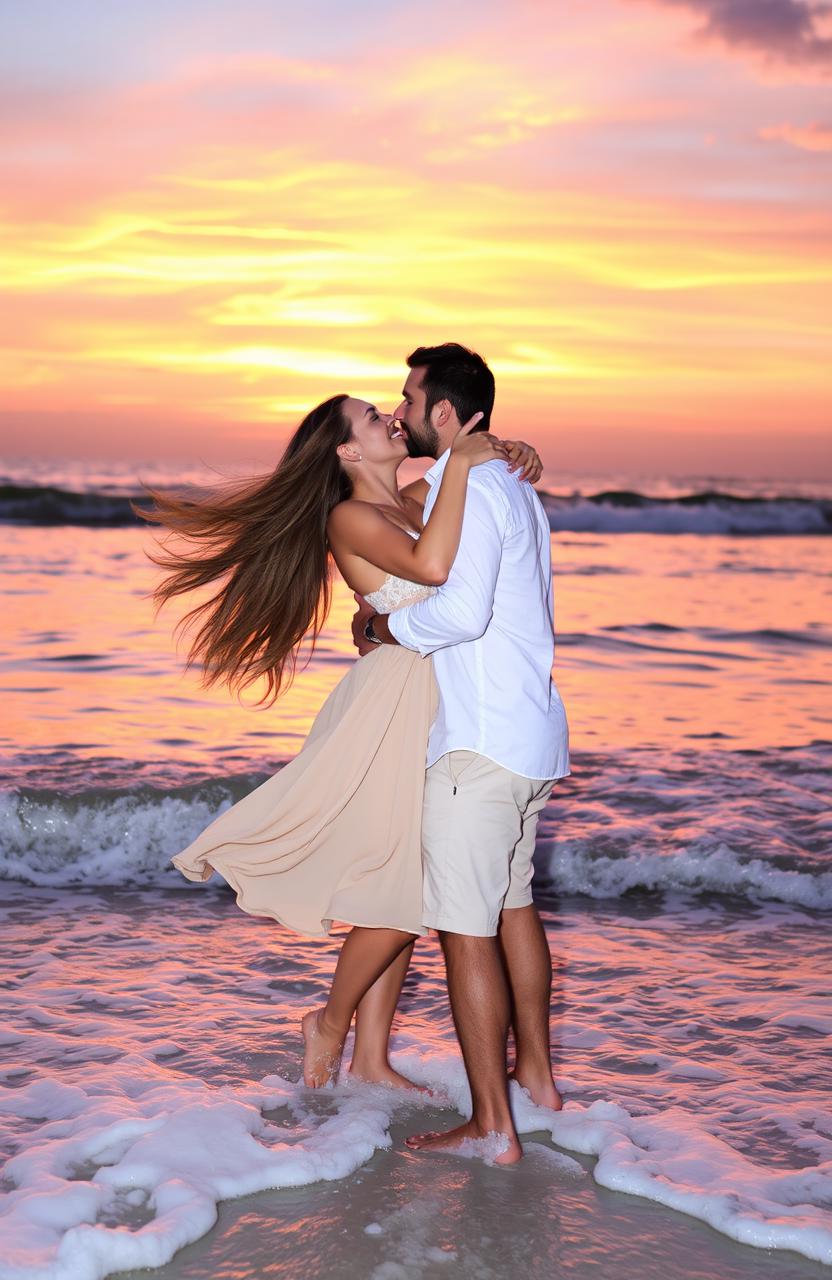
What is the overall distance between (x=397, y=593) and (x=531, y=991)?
122cm

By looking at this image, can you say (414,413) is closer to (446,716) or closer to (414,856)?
(446,716)

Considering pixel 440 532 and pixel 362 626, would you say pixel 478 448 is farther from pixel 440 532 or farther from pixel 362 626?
pixel 362 626

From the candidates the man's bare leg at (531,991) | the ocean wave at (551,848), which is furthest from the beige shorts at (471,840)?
the ocean wave at (551,848)

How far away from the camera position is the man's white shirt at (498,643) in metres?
3.40

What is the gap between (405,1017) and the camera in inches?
191

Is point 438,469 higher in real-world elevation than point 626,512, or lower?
lower

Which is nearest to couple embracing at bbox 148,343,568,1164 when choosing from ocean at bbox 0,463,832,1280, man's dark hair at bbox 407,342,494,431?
man's dark hair at bbox 407,342,494,431

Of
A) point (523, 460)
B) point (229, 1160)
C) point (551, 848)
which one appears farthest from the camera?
point (551, 848)

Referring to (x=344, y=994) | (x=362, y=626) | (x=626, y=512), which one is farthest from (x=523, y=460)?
(x=626, y=512)

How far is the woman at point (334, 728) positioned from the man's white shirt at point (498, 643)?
0.26 metres

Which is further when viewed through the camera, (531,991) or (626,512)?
(626,512)

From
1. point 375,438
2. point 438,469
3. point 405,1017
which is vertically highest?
point 375,438

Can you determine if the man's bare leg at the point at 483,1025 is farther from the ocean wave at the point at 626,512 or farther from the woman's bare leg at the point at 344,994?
the ocean wave at the point at 626,512

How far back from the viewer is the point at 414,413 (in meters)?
3.67
